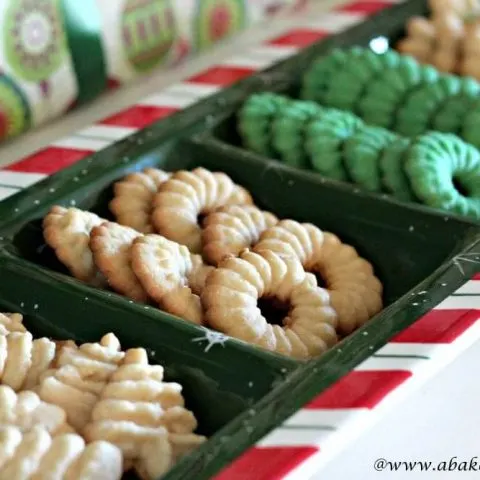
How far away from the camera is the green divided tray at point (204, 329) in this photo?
94cm

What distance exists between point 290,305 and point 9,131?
0.54 metres

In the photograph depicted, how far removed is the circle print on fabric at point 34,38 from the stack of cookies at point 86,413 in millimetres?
561

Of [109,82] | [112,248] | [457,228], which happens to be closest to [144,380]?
[112,248]

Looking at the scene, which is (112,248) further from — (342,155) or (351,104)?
(351,104)

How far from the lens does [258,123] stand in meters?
1.42

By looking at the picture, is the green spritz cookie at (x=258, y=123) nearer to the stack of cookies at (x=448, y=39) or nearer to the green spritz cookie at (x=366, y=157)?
the green spritz cookie at (x=366, y=157)

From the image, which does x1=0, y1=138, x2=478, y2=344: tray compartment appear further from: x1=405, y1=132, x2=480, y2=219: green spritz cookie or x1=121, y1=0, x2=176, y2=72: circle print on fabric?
x1=121, y1=0, x2=176, y2=72: circle print on fabric

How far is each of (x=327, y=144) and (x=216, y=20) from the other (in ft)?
Answer: 1.61

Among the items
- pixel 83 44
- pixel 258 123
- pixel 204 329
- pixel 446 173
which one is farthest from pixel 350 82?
pixel 204 329

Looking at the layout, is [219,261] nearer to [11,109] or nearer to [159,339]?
[159,339]

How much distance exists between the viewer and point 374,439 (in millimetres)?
950

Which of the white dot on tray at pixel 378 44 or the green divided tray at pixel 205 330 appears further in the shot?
the white dot on tray at pixel 378 44

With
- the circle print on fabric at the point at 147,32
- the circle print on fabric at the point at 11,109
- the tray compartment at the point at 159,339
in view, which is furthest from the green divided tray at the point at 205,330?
the circle print on fabric at the point at 147,32

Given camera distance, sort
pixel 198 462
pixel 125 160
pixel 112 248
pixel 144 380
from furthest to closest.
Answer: pixel 125 160, pixel 112 248, pixel 144 380, pixel 198 462
